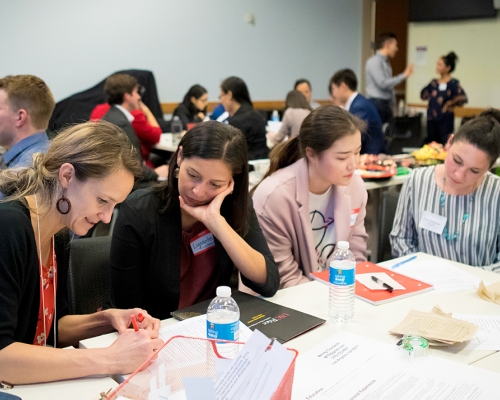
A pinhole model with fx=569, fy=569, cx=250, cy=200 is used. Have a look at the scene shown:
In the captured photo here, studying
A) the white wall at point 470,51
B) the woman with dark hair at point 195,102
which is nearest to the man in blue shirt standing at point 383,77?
the white wall at point 470,51

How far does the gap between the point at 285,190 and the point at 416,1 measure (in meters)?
8.18

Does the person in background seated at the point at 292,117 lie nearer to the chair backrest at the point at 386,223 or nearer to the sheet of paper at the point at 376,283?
the chair backrest at the point at 386,223

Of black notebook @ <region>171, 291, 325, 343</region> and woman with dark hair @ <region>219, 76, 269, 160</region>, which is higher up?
woman with dark hair @ <region>219, 76, 269, 160</region>

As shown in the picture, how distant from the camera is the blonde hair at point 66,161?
146cm

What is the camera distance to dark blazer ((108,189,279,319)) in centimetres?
192

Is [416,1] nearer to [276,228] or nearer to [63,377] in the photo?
[276,228]

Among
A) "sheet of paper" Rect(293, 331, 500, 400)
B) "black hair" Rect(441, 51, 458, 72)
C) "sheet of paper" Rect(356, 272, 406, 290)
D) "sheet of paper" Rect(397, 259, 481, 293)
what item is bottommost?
"sheet of paper" Rect(397, 259, 481, 293)

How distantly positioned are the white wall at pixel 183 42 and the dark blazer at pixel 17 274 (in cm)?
554

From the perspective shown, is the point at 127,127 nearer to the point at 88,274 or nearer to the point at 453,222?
the point at 88,274

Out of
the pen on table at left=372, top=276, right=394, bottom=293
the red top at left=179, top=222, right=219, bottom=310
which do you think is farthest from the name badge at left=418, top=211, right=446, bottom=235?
the red top at left=179, top=222, right=219, bottom=310

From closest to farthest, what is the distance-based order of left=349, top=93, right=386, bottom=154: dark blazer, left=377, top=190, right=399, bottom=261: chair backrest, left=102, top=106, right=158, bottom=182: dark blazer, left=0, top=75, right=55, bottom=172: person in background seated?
left=0, top=75, right=55, bottom=172: person in background seated
left=377, top=190, right=399, bottom=261: chair backrest
left=102, top=106, right=158, bottom=182: dark blazer
left=349, top=93, right=386, bottom=154: dark blazer

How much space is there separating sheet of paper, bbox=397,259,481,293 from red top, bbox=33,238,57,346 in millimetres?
1292

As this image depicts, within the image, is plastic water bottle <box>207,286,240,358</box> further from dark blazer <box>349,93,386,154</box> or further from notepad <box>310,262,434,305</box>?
dark blazer <box>349,93,386,154</box>

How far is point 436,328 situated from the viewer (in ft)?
5.46
